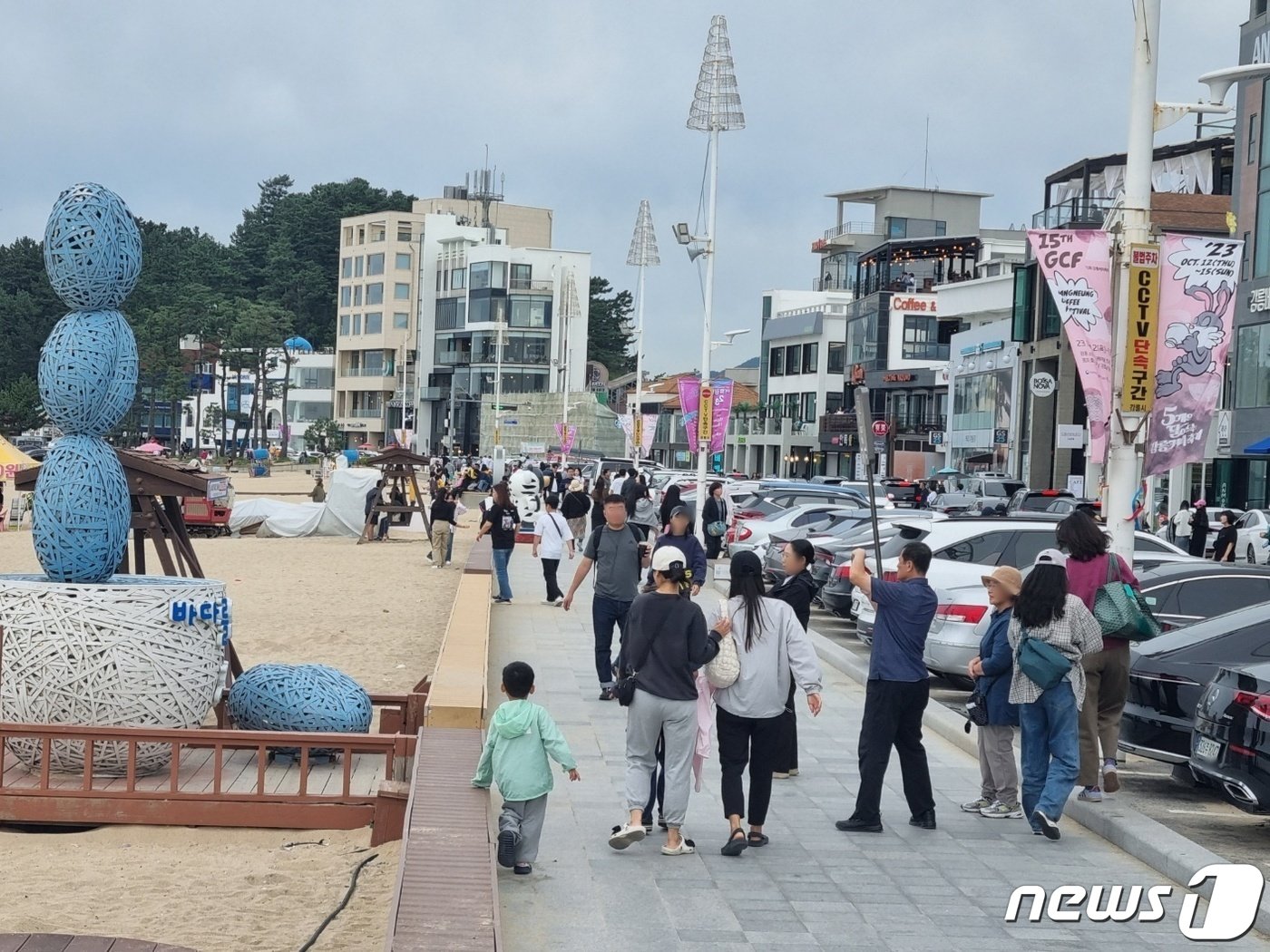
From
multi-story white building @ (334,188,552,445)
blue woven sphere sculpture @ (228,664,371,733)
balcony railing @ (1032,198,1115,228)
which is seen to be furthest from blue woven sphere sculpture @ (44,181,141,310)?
multi-story white building @ (334,188,552,445)

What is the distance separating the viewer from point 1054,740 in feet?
29.7

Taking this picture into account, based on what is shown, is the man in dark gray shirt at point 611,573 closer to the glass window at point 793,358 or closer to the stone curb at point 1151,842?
the stone curb at point 1151,842

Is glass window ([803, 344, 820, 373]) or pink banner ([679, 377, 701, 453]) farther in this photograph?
glass window ([803, 344, 820, 373])

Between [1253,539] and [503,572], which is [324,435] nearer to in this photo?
[1253,539]

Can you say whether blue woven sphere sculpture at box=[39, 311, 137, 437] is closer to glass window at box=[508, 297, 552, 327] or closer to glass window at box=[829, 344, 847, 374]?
glass window at box=[829, 344, 847, 374]

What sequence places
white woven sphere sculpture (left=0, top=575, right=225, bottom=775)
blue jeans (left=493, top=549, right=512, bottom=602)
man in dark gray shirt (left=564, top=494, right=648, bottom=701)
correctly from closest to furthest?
white woven sphere sculpture (left=0, top=575, right=225, bottom=775), man in dark gray shirt (left=564, top=494, right=648, bottom=701), blue jeans (left=493, top=549, right=512, bottom=602)

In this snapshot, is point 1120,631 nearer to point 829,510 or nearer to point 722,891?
point 722,891

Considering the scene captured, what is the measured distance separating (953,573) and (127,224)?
8.31 meters

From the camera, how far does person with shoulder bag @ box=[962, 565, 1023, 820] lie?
9.32 metres

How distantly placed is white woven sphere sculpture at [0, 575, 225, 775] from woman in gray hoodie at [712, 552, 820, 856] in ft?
12.7

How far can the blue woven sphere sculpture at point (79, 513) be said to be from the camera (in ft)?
33.6

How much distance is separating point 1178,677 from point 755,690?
11.6 feet

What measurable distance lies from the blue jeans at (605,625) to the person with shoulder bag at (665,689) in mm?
5405

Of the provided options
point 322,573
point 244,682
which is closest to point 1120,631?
point 244,682
